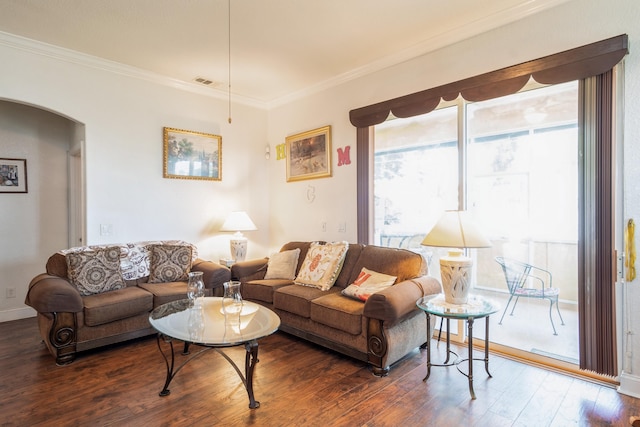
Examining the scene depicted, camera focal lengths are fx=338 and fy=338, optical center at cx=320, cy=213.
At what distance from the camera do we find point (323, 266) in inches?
141

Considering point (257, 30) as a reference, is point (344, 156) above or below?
below

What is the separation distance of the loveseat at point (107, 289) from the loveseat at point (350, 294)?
0.64 metres

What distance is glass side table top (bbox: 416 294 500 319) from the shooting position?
2371mm

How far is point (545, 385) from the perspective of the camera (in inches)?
96.4

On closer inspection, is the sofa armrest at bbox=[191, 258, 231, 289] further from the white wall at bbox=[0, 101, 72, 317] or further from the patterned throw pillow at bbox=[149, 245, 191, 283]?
the white wall at bbox=[0, 101, 72, 317]

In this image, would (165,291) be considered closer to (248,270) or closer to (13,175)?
(248,270)

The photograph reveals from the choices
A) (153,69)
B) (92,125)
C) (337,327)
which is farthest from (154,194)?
(337,327)

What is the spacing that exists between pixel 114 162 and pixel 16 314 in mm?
2156

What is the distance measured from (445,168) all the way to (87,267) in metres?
3.65

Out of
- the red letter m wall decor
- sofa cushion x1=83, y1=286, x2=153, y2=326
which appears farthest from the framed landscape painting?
the red letter m wall decor

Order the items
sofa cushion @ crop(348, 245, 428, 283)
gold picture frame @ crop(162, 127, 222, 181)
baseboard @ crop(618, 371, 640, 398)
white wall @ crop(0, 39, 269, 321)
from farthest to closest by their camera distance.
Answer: gold picture frame @ crop(162, 127, 222, 181), white wall @ crop(0, 39, 269, 321), sofa cushion @ crop(348, 245, 428, 283), baseboard @ crop(618, 371, 640, 398)

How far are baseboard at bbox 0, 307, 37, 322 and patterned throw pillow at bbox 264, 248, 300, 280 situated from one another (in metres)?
2.88

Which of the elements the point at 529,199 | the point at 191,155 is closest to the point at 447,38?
the point at 529,199

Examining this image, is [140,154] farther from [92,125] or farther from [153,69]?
[153,69]
